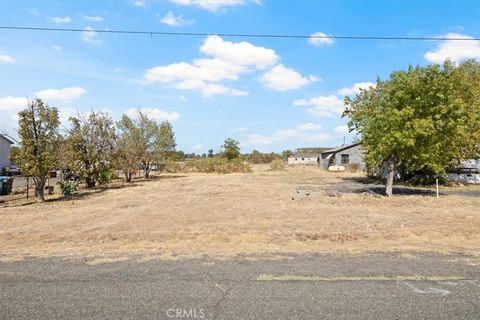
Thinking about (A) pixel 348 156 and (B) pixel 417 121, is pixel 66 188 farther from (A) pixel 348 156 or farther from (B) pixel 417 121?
(A) pixel 348 156

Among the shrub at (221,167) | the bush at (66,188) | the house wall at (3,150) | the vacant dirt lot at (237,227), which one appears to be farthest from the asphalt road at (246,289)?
the house wall at (3,150)

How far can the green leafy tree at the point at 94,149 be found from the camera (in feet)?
83.1

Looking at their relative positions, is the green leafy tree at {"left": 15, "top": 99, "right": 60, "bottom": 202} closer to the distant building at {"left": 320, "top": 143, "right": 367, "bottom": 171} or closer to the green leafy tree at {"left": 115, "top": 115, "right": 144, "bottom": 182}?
the green leafy tree at {"left": 115, "top": 115, "right": 144, "bottom": 182}

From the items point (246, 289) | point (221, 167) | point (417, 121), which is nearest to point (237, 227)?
point (246, 289)

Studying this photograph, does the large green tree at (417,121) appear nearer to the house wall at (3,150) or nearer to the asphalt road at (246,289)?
the asphalt road at (246,289)

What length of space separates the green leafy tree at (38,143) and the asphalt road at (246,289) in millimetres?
12785

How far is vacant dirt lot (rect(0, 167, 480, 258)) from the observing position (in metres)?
8.38

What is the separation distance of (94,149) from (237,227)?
18884 millimetres

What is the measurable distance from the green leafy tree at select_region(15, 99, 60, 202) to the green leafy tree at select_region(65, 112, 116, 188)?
15.1ft

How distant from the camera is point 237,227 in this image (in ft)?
35.9

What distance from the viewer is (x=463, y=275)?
20.0ft

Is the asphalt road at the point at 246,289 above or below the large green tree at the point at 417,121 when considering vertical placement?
below

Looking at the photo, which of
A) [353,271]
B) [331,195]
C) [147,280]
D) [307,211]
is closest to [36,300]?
[147,280]

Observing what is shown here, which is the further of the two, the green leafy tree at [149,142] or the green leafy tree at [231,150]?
the green leafy tree at [231,150]
